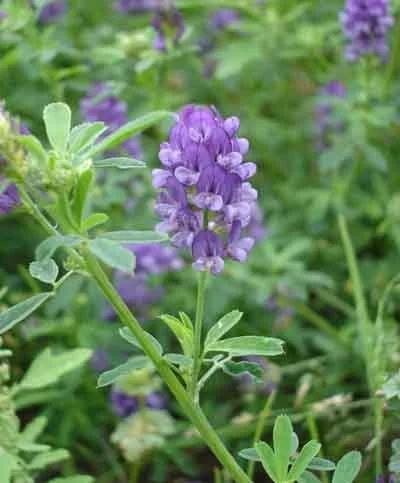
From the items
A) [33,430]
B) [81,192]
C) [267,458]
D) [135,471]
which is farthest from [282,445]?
[135,471]

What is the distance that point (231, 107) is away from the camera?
3.84 m

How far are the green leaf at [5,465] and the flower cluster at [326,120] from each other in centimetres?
207

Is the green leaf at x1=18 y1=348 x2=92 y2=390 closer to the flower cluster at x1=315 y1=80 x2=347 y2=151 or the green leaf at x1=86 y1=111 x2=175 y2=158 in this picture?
the green leaf at x1=86 y1=111 x2=175 y2=158

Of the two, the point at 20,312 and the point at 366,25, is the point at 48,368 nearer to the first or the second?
the point at 20,312

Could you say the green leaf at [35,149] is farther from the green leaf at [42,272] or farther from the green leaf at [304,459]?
the green leaf at [304,459]

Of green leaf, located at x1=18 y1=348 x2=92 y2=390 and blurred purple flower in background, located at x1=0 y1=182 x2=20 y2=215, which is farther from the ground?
blurred purple flower in background, located at x1=0 y1=182 x2=20 y2=215

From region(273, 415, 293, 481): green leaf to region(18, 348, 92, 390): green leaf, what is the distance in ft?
2.15

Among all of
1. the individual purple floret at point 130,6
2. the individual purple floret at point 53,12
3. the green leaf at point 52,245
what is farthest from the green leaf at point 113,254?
A: the individual purple floret at point 53,12

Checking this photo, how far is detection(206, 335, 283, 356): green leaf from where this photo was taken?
1.55 metres

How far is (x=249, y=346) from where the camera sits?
157 cm

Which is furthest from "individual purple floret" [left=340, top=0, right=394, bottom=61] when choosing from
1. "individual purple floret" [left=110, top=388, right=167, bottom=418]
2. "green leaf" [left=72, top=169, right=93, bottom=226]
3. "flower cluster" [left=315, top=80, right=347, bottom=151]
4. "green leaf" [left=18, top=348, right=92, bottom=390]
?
"green leaf" [left=72, top=169, right=93, bottom=226]

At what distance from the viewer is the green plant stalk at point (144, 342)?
144 cm

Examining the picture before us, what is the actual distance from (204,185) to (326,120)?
2.11 metres

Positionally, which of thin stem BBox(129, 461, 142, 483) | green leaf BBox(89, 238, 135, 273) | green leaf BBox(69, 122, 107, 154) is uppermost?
green leaf BBox(69, 122, 107, 154)
